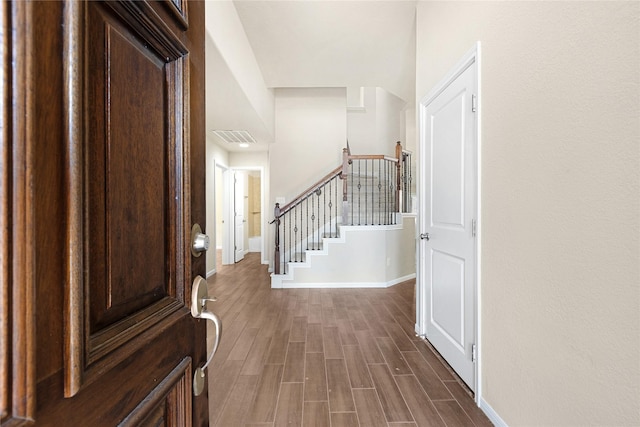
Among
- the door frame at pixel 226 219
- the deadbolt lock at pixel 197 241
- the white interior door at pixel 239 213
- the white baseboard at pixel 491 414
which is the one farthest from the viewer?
the white interior door at pixel 239 213

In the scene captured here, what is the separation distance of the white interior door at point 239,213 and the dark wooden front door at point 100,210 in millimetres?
6241

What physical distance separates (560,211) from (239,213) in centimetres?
658

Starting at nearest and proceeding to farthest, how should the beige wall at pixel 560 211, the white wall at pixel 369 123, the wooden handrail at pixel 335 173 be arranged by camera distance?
the beige wall at pixel 560 211
the wooden handrail at pixel 335 173
the white wall at pixel 369 123

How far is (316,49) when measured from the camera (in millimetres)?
3561

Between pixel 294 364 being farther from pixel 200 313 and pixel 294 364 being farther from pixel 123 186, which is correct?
pixel 123 186

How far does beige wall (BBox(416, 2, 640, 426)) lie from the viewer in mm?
953

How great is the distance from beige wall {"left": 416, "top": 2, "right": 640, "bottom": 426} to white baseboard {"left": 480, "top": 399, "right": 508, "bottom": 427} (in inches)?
0.9

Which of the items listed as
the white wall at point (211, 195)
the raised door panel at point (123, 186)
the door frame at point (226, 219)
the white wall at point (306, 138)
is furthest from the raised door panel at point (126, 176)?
the door frame at point (226, 219)

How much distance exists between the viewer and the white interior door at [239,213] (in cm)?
675

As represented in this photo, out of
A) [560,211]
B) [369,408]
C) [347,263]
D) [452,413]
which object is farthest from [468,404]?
[347,263]

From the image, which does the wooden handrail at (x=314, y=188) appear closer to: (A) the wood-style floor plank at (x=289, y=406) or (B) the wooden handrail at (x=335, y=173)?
(B) the wooden handrail at (x=335, y=173)

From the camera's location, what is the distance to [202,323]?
28.2 inches

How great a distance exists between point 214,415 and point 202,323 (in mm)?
1311

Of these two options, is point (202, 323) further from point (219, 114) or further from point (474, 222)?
point (219, 114)
